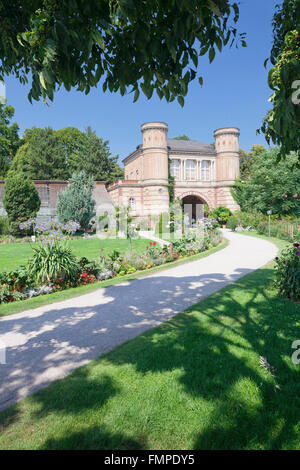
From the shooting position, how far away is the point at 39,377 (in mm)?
3605

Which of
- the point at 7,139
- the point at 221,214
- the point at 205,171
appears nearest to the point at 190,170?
the point at 205,171

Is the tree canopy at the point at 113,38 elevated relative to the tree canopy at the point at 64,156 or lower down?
lower down

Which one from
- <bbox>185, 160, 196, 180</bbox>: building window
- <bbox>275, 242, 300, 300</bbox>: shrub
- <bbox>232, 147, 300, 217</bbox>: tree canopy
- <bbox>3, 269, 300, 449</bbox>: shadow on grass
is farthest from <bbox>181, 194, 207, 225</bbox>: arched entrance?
<bbox>3, 269, 300, 449</bbox>: shadow on grass

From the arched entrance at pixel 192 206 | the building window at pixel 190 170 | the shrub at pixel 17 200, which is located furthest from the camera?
the arched entrance at pixel 192 206

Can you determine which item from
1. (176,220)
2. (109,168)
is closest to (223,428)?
(176,220)

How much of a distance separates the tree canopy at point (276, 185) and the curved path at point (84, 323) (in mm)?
19163

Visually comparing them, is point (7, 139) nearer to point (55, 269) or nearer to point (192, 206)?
point (192, 206)

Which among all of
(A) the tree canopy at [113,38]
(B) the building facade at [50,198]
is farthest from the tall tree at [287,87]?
(B) the building facade at [50,198]

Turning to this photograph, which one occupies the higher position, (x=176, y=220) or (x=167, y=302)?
(x=176, y=220)

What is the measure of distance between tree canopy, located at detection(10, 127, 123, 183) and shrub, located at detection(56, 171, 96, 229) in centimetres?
1773

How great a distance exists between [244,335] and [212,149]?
39.7 m

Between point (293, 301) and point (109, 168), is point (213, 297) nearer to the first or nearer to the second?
point (293, 301)

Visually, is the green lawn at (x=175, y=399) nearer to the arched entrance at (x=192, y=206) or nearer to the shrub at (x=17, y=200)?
the shrub at (x=17, y=200)

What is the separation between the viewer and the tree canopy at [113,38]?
2240 mm
